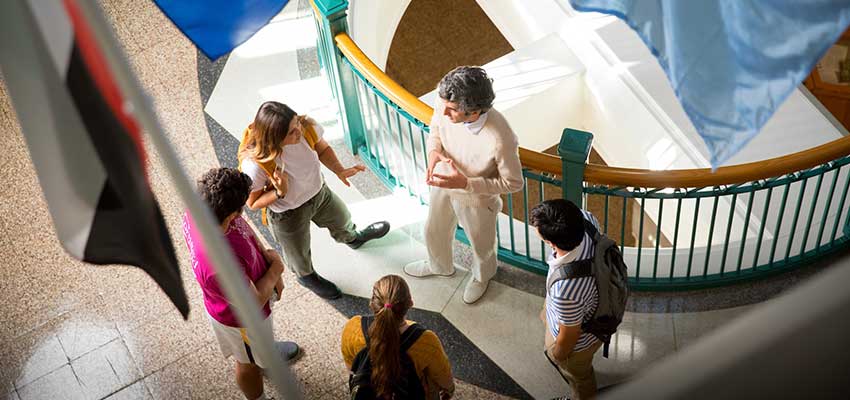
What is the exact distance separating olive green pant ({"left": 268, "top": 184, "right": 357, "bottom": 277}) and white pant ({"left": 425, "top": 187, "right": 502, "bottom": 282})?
0.56 m

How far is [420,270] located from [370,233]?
426mm

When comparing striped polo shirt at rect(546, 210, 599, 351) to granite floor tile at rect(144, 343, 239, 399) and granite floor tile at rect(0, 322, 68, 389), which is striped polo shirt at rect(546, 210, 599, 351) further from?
granite floor tile at rect(0, 322, 68, 389)

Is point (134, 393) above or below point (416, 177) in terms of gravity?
below

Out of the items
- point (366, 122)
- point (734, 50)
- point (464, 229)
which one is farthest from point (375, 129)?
point (734, 50)

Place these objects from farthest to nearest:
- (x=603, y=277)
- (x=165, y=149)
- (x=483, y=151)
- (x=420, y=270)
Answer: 1. (x=420, y=270)
2. (x=483, y=151)
3. (x=603, y=277)
4. (x=165, y=149)

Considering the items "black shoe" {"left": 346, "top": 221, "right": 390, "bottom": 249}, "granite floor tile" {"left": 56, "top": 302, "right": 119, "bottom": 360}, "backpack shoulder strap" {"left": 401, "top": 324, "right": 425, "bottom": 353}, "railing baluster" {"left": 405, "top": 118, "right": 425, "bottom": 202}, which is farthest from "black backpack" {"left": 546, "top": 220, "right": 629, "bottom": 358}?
"granite floor tile" {"left": 56, "top": 302, "right": 119, "bottom": 360}

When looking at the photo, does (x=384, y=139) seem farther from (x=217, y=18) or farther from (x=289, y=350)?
(x=217, y=18)

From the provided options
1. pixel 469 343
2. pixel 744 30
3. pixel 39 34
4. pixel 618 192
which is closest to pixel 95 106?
pixel 39 34

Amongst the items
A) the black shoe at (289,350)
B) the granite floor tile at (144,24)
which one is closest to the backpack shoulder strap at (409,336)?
the black shoe at (289,350)

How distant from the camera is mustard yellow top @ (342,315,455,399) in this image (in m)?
3.62

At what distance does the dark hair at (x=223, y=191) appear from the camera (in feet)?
12.2

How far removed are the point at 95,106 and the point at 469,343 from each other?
3396 millimetres

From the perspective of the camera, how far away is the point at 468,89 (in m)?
3.94

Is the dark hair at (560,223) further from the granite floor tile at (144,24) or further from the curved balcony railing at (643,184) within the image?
the granite floor tile at (144,24)
